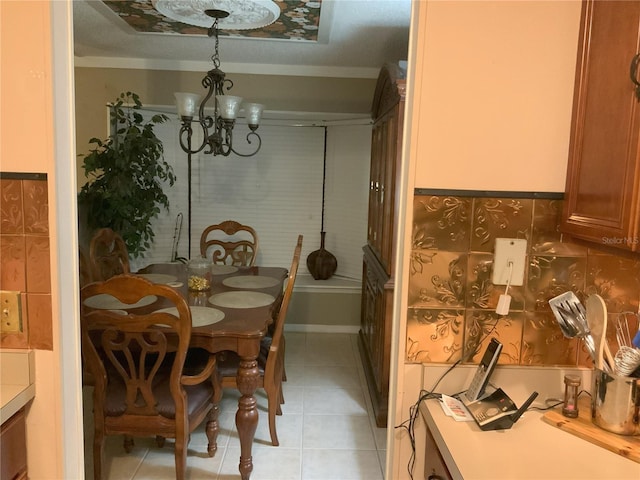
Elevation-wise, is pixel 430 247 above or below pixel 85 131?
below

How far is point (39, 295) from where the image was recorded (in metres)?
1.20

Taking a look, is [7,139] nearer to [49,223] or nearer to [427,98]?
[49,223]

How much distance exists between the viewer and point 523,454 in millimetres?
1060

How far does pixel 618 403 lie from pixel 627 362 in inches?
3.9

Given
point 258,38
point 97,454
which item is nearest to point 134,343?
point 97,454

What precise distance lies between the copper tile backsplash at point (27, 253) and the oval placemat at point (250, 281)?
1.76 metres

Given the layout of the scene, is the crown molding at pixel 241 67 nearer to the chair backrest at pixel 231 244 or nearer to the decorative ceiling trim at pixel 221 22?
the decorative ceiling trim at pixel 221 22

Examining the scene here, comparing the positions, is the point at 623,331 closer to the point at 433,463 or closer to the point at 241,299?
the point at 433,463

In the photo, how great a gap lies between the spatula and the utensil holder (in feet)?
0.08

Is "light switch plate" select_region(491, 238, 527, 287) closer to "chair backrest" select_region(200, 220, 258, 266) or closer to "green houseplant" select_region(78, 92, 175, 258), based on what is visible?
"chair backrest" select_region(200, 220, 258, 266)

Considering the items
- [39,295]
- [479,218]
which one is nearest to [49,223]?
[39,295]

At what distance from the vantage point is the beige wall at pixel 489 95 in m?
1.16

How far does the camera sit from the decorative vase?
4.36 m

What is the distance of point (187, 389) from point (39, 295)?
1.13m
